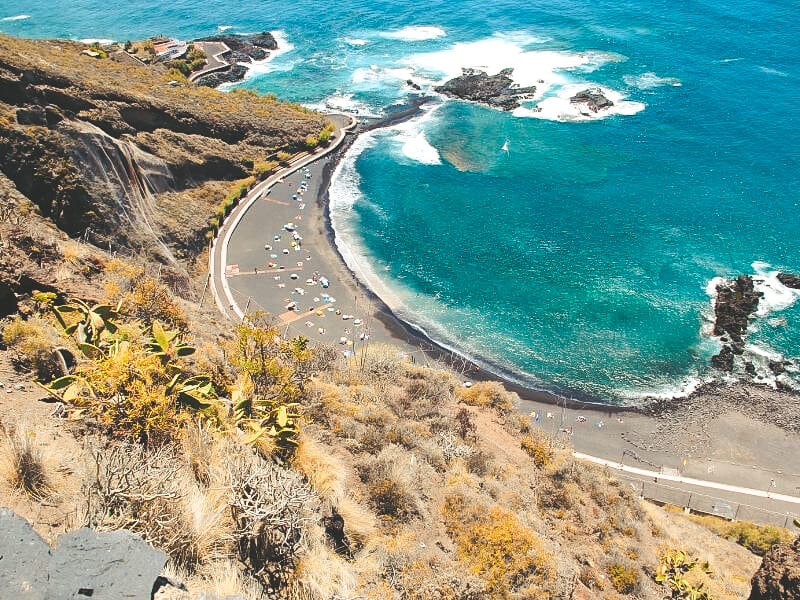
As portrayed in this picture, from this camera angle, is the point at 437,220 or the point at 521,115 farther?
the point at 521,115

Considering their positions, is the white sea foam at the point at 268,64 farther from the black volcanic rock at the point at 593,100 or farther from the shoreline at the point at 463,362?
the shoreline at the point at 463,362

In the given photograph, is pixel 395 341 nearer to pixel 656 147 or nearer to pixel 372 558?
pixel 372 558

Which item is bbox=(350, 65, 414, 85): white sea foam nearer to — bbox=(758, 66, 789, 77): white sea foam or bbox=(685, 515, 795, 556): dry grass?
bbox=(758, 66, 789, 77): white sea foam

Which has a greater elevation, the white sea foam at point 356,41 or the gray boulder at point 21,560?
the gray boulder at point 21,560

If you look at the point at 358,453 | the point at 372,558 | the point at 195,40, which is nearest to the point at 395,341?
the point at 358,453

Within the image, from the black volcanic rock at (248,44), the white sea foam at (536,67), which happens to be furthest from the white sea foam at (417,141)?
the black volcanic rock at (248,44)

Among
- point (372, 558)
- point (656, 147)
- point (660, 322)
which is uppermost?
point (372, 558)

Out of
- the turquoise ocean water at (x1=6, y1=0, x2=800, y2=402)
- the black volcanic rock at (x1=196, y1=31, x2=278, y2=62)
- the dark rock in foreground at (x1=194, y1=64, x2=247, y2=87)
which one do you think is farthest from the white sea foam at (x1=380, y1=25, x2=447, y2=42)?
the dark rock in foreground at (x1=194, y1=64, x2=247, y2=87)
